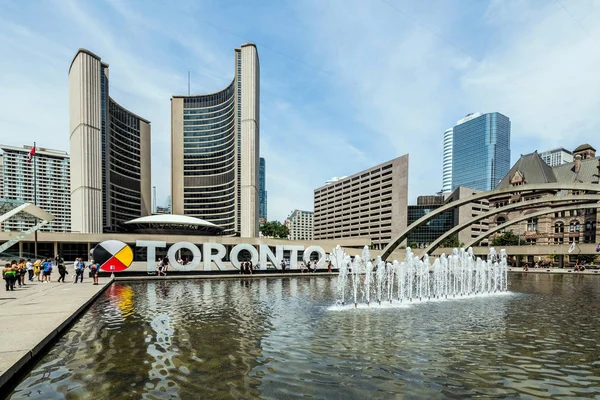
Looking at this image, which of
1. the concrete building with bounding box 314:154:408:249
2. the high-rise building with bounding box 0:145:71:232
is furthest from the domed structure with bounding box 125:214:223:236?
the high-rise building with bounding box 0:145:71:232

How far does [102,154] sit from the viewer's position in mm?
102938

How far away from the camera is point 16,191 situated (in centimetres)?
14462

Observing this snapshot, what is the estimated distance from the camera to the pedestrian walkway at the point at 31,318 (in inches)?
301

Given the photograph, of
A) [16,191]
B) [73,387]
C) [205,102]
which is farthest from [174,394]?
[16,191]

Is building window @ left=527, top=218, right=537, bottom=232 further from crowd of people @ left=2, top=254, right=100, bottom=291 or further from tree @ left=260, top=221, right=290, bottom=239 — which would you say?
crowd of people @ left=2, top=254, right=100, bottom=291

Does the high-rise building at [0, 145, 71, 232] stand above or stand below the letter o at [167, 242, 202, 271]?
above

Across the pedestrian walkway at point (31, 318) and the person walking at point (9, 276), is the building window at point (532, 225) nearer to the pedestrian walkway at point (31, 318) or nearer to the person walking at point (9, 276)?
the pedestrian walkway at point (31, 318)

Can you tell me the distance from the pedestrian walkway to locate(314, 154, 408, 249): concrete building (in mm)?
105203

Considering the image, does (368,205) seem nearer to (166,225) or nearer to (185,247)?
(166,225)

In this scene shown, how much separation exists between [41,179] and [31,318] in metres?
179

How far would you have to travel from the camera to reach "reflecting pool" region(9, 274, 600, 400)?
22.4ft

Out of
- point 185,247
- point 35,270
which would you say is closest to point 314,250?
point 185,247

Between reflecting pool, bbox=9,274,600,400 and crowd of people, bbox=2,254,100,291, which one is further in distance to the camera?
crowd of people, bbox=2,254,100,291

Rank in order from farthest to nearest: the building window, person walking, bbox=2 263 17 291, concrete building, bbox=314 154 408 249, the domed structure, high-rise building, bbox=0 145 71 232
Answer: high-rise building, bbox=0 145 71 232, concrete building, bbox=314 154 408 249, the building window, the domed structure, person walking, bbox=2 263 17 291
